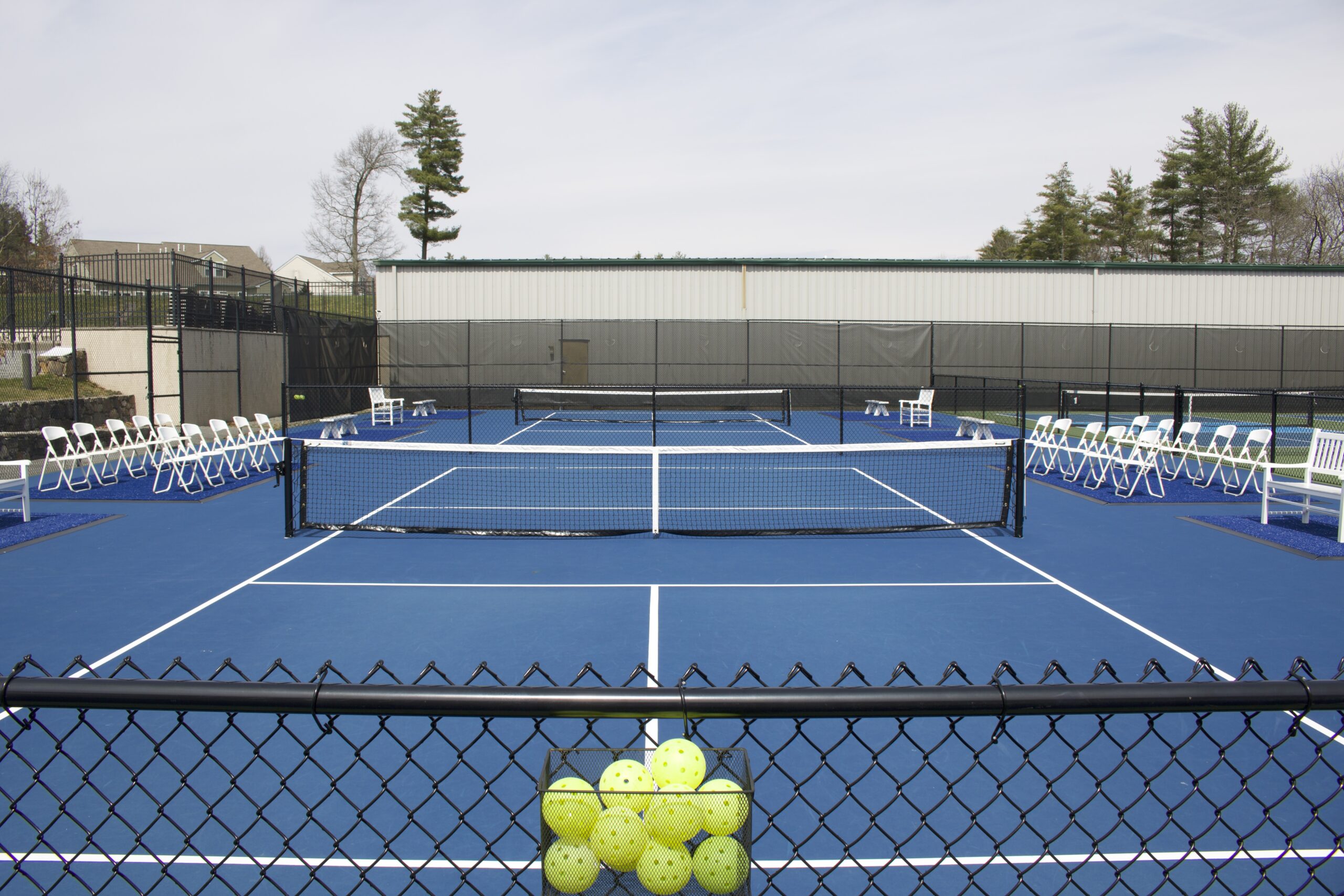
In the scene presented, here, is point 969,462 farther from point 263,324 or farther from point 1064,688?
point 263,324

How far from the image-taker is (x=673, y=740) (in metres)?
2.14

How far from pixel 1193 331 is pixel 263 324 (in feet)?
98.3

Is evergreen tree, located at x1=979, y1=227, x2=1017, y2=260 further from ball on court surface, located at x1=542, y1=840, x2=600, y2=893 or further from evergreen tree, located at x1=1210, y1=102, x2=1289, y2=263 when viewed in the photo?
ball on court surface, located at x1=542, y1=840, x2=600, y2=893

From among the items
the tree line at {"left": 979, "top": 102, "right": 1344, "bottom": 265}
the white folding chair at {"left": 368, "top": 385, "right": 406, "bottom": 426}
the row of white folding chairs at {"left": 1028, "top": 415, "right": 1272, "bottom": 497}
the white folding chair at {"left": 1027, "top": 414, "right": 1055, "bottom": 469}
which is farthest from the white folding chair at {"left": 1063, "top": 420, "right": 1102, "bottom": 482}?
the tree line at {"left": 979, "top": 102, "right": 1344, "bottom": 265}

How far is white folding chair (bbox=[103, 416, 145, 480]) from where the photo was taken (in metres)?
13.7

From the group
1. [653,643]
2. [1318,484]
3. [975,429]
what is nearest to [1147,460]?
[1318,484]

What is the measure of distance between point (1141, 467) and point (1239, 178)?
55754 mm

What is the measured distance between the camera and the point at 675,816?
6.47 ft

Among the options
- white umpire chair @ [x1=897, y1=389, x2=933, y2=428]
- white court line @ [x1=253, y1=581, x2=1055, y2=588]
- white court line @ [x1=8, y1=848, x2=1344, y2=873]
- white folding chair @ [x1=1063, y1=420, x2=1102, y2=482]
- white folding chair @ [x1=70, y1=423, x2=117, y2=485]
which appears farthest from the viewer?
white umpire chair @ [x1=897, y1=389, x2=933, y2=428]

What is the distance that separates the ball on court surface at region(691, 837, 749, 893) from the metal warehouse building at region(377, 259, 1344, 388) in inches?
1079

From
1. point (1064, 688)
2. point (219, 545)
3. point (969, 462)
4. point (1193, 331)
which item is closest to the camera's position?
point (1064, 688)

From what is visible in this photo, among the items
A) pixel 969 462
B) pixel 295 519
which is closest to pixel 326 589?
pixel 295 519

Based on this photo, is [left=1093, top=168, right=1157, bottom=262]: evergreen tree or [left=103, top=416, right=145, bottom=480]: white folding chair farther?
[left=1093, top=168, right=1157, bottom=262]: evergreen tree

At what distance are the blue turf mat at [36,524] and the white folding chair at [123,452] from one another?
97.1 inches
